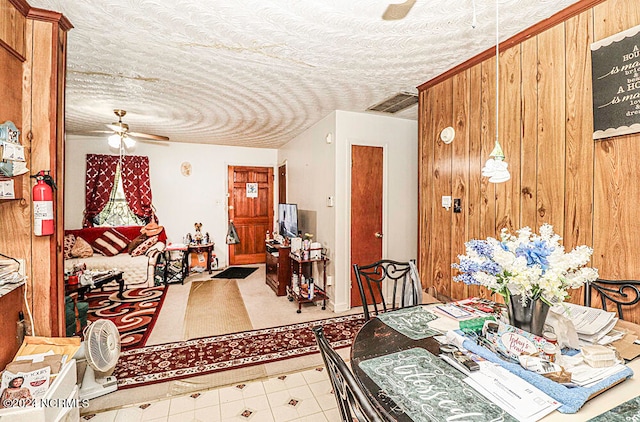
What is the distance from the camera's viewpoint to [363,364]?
116 cm

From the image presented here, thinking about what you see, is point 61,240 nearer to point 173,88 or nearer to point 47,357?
point 47,357

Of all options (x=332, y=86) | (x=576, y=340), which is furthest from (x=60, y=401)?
(x=332, y=86)

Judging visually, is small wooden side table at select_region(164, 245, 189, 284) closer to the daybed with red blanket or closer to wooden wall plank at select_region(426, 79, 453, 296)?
the daybed with red blanket

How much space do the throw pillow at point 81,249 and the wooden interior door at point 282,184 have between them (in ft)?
10.7

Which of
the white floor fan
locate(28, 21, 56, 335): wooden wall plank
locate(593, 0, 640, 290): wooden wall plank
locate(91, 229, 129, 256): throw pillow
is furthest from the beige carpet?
locate(593, 0, 640, 290): wooden wall plank

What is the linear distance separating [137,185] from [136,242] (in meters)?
1.09

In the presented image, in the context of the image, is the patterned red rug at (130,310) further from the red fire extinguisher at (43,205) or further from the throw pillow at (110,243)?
the red fire extinguisher at (43,205)

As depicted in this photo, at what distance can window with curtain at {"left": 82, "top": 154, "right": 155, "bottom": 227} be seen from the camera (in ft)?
17.3

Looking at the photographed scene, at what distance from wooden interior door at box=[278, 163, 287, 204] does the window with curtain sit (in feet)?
7.90

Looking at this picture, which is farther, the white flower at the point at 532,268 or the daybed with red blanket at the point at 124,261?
the daybed with red blanket at the point at 124,261

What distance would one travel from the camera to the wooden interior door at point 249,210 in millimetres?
6270

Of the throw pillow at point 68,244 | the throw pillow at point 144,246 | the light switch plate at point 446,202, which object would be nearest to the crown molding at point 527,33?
the light switch plate at point 446,202

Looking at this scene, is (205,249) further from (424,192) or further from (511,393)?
(511,393)

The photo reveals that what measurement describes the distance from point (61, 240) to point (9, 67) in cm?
98
